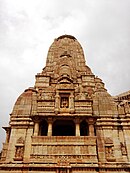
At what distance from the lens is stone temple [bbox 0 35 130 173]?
21594mm

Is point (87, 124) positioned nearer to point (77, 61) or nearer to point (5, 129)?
point (5, 129)

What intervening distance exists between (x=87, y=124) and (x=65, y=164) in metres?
5.92

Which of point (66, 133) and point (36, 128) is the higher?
point (66, 133)

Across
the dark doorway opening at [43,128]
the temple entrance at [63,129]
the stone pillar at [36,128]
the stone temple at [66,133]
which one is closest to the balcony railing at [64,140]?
the stone temple at [66,133]

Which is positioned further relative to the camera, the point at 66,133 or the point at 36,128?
the point at 66,133

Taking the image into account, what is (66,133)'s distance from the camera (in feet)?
89.9

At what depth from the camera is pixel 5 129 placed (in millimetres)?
27906

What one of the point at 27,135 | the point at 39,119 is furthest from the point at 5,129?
the point at 39,119

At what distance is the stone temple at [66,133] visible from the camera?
2159 cm

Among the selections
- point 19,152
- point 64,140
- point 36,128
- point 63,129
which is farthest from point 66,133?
point 19,152

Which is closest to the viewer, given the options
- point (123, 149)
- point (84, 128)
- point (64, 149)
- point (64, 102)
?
point (64, 149)

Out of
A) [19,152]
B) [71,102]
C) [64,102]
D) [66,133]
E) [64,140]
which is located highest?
[64,102]

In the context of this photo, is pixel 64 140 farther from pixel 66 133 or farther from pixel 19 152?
pixel 19 152

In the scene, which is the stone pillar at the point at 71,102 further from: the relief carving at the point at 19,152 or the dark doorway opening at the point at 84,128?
the relief carving at the point at 19,152
